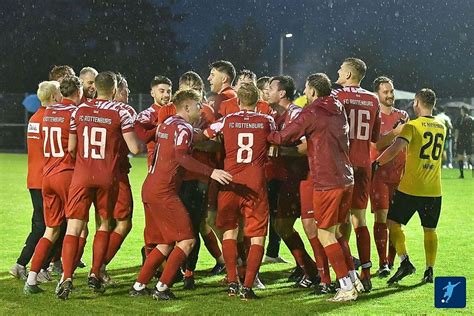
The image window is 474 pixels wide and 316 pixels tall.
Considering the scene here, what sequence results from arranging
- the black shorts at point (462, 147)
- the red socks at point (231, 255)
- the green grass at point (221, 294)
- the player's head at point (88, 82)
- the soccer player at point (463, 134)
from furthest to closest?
the soccer player at point (463, 134)
the black shorts at point (462, 147)
the player's head at point (88, 82)
the red socks at point (231, 255)
the green grass at point (221, 294)

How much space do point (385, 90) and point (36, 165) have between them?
150 inches

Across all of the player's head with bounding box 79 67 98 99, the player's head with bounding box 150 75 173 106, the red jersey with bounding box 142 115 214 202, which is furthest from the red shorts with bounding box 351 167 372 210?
the player's head with bounding box 79 67 98 99

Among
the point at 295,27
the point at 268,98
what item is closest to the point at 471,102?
the point at 268,98

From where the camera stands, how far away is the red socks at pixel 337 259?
8195 mm

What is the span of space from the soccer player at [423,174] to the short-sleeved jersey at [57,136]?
3.05 m

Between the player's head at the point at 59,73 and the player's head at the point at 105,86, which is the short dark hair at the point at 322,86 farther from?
the player's head at the point at 59,73

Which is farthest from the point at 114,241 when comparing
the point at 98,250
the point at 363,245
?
the point at 363,245

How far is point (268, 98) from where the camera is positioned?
945cm

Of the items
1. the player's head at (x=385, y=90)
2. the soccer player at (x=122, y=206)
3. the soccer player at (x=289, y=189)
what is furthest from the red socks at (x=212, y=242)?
the player's head at (x=385, y=90)

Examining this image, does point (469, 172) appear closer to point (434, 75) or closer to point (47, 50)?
point (47, 50)

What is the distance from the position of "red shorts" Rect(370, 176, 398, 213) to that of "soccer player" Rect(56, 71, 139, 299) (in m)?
3.10

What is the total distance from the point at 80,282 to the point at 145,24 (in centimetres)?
4572

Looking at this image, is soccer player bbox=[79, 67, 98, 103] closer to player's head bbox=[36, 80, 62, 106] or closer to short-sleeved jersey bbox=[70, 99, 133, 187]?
player's head bbox=[36, 80, 62, 106]

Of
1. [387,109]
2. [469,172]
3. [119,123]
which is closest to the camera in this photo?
[119,123]
